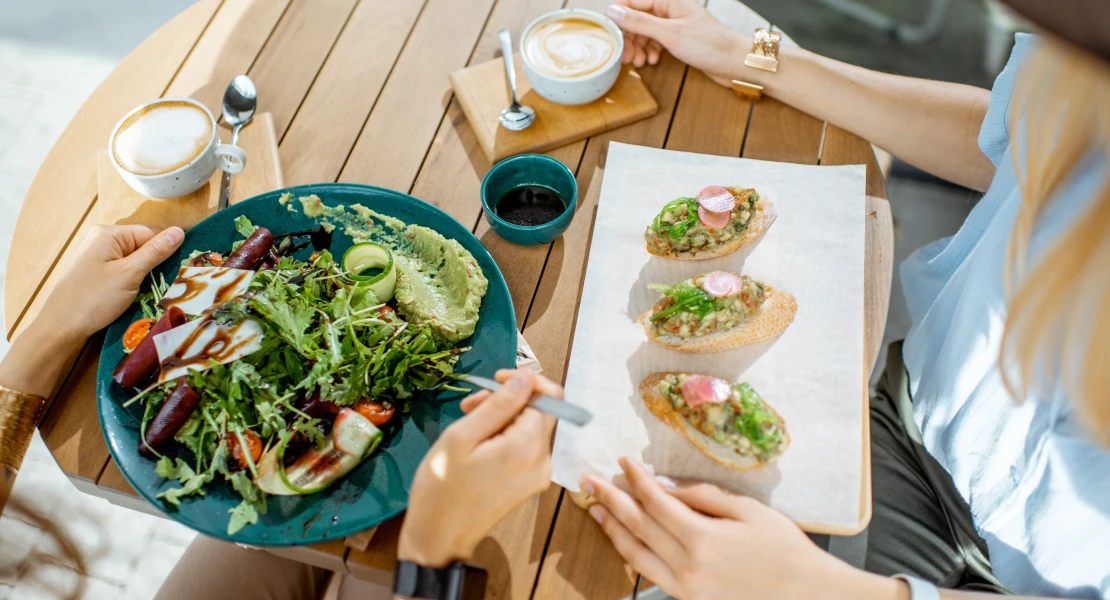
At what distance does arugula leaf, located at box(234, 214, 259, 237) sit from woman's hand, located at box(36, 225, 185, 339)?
12 centimetres

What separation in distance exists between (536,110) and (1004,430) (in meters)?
1.34

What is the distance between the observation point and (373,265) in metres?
1.58

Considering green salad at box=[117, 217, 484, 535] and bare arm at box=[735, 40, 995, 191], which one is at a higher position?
bare arm at box=[735, 40, 995, 191]

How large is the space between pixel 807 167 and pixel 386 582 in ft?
4.60

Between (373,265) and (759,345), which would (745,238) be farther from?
(373,265)

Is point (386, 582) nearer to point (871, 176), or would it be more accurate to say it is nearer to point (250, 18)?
point (871, 176)

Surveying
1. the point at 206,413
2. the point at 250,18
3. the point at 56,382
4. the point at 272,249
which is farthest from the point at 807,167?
the point at 56,382

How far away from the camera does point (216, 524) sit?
129cm

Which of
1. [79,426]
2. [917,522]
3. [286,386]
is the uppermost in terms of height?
[286,386]

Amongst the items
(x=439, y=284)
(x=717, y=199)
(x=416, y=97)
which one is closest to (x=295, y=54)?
(x=416, y=97)

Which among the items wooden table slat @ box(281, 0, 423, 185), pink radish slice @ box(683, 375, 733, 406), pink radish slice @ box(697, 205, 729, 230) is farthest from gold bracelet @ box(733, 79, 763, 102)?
wooden table slat @ box(281, 0, 423, 185)

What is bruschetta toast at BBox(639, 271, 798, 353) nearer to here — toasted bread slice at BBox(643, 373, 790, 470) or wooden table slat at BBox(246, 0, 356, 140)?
toasted bread slice at BBox(643, 373, 790, 470)

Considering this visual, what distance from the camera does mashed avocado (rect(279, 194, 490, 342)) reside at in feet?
4.90

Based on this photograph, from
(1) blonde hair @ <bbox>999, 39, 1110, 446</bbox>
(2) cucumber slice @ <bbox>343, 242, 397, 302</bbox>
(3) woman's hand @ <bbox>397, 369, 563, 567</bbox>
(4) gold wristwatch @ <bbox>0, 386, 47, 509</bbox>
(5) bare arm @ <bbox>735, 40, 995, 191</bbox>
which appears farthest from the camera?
(5) bare arm @ <bbox>735, 40, 995, 191</bbox>
